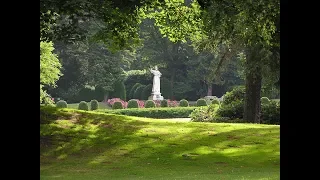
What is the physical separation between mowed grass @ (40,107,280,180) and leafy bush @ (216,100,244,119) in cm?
665

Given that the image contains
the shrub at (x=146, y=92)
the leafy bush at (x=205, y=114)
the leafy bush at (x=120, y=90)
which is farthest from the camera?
the leafy bush at (x=120, y=90)

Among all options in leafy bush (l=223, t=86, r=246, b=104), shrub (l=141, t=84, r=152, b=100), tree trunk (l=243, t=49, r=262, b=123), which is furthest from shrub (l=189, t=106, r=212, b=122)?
shrub (l=141, t=84, r=152, b=100)

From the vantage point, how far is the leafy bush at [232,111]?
1035 inches

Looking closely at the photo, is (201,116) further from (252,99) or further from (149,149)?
(149,149)

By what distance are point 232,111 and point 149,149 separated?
35.9ft

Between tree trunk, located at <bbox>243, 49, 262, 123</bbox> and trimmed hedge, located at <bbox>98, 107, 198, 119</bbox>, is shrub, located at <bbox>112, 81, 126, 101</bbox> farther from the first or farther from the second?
tree trunk, located at <bbox>243, 49, 262, 123</bbox>

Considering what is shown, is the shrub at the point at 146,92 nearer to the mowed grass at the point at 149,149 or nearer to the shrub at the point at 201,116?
the shrub at the point at 201,116

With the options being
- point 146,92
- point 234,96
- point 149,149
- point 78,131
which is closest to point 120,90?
point 146,92

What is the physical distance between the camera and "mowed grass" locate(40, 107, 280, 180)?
44.2 feet

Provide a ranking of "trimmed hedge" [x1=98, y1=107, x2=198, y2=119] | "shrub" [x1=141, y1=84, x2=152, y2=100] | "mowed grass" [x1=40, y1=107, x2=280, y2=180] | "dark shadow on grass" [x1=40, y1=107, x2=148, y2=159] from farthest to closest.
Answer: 1. "shrub" [x1=141, y1=84, x2=152, y2=100]
2. "trimmed hedge" [x1=98, y1=107, x2=198, y2=119]
3. "dark shadow on grass" [x1=40, y1=107, x2=148, y2=159]
4. "mowed grass" [x1=40, y1=107, x2=280, y2=180]

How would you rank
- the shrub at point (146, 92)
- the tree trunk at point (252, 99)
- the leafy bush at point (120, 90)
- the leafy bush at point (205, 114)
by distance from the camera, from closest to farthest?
1. the tree trunk at point (252, 99)
2. the leafy bush at point (205, 114)
3. the shrub at point (146, 92)
4. the leafy bush at point (120, 90)

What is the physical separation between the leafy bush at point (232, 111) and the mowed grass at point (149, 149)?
6.65m

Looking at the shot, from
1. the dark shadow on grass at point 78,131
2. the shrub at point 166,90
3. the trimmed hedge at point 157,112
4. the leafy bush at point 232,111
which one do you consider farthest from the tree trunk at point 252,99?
the shrub at point 166,90
